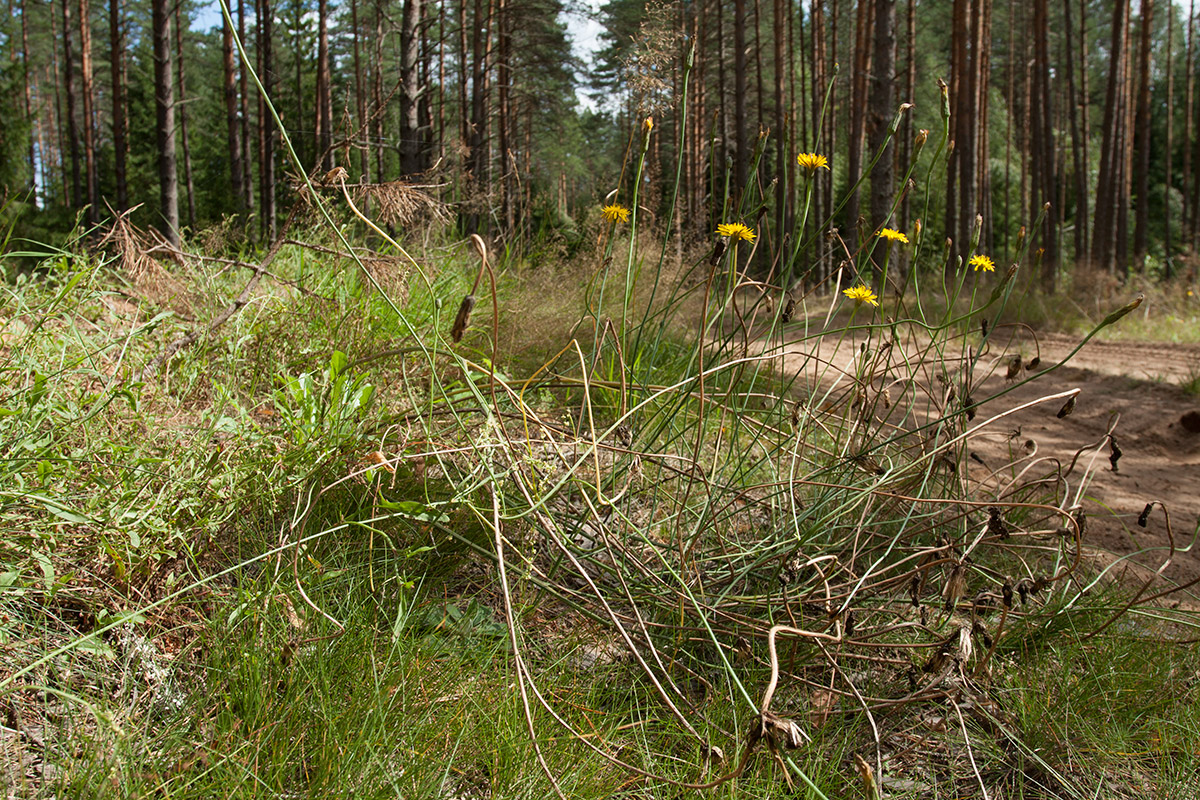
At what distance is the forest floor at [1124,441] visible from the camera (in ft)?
7.05

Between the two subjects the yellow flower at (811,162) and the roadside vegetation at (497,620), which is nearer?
the roadside vegetation at (497,620)

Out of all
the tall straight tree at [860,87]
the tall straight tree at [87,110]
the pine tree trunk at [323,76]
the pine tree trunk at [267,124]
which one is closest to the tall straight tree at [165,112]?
the pine tree trunk at [267,124]

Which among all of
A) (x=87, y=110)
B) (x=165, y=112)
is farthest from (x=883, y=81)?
(x=87, y=110)

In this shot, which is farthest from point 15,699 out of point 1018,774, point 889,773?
Result: point 1018,774

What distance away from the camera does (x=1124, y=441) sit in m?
3.74

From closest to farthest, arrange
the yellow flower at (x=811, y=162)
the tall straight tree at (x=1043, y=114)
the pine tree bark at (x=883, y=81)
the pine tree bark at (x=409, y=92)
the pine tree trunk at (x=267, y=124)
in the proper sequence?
the yellow flower at (x=811, y=162) → the pine tree bark at (x=409, y=92) → the pine tree bark at (x=883, y=81) → the tall straight tree at (x=1043, y=114) → the pine tree trunk at (x=267, y=124)

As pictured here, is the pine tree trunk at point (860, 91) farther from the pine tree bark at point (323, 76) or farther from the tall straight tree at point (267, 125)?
the tall straight tree at point (267, 125)

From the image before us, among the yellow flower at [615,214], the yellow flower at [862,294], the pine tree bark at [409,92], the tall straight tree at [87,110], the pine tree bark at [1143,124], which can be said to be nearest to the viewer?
the yellow flower at [862,294]

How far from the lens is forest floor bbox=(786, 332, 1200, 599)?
2.15 metres

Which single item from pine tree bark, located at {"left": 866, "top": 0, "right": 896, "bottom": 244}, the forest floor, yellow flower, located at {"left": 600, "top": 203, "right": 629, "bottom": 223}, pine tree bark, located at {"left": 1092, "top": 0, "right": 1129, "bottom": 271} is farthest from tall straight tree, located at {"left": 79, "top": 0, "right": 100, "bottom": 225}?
pine tree bark, located at {"left": 1092, "top": 0, "right": 1129, "bottom": 271}

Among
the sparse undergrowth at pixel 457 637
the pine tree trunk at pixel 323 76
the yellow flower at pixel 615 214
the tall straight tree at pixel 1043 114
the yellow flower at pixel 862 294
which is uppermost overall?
the pine tree trunk at pixel 323 76

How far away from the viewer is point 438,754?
3.64 ft

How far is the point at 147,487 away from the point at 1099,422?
4.74 meters

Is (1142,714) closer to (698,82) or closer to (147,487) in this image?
(147,487)
